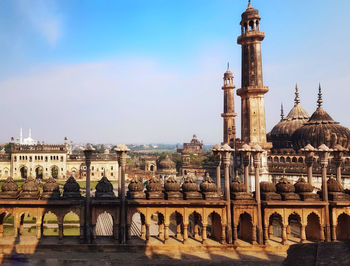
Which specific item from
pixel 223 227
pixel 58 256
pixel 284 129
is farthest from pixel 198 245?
pixel 284 129

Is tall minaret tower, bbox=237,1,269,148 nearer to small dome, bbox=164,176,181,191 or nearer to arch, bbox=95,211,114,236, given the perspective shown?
arch, bbox=95,211,114,236

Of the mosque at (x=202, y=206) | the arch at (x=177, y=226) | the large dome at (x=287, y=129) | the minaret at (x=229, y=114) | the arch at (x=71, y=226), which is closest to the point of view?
the mosque at (x=202, y=206)

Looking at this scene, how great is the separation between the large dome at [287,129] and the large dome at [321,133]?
220cm

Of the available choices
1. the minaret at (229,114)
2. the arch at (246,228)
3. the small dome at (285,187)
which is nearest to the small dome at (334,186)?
the small dome at (285,187)

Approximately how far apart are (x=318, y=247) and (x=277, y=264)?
24.2 ft

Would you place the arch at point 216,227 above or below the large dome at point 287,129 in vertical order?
below

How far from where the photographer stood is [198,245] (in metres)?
14.7

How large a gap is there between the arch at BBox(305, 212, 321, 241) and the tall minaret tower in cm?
1819

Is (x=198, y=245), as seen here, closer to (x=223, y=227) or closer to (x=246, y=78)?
(x=223, y=227)

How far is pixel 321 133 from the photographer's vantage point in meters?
37.5

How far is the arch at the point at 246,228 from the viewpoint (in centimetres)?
1548

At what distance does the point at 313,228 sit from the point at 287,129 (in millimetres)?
31664

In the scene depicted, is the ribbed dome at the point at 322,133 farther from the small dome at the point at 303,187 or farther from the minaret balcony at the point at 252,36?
the small dome at the point at 303,187

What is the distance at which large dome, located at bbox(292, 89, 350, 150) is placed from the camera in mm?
36406
